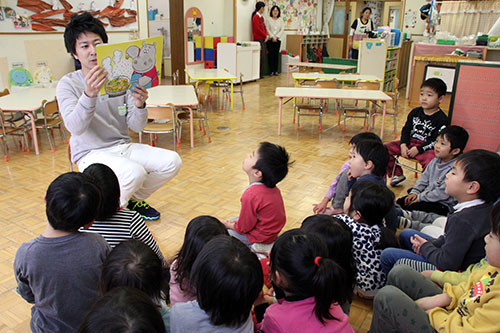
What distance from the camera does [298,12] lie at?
13031mm

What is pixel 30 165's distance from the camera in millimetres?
4176

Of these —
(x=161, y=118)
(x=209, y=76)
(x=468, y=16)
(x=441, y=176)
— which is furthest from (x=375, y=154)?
(x=468, y=16)

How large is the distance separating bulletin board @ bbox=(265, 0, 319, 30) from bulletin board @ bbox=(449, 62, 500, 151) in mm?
9133

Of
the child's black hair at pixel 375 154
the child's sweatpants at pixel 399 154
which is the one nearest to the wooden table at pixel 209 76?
the child's sweatpants at pixel 399 154

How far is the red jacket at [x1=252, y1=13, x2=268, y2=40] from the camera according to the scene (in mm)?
10812

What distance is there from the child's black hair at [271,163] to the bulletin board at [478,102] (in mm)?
1970

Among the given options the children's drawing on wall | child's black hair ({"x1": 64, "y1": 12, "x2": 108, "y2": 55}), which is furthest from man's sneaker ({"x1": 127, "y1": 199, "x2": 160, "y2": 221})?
child's black hair ({"x1": 64, "y1": 12, "x2": 108, "y2": 55})

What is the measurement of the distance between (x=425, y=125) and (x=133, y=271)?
9.94 ft

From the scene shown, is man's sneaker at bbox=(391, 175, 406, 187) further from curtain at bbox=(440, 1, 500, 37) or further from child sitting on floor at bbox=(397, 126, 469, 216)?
curtain at bbox=(440, 1, 500, 37)

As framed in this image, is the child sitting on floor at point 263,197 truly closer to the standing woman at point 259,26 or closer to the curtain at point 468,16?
the curtain at point 468,16

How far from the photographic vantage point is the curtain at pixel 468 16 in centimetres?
754

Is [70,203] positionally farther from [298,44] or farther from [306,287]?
[298,44]

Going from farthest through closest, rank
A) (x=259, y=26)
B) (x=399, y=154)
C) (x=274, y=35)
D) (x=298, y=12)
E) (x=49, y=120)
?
(x=298, y=12) < (x=274, y=35) < (x=259, y=26) < (x=49, y=120) < (x=399, y=154)

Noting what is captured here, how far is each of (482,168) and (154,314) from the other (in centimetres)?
158
